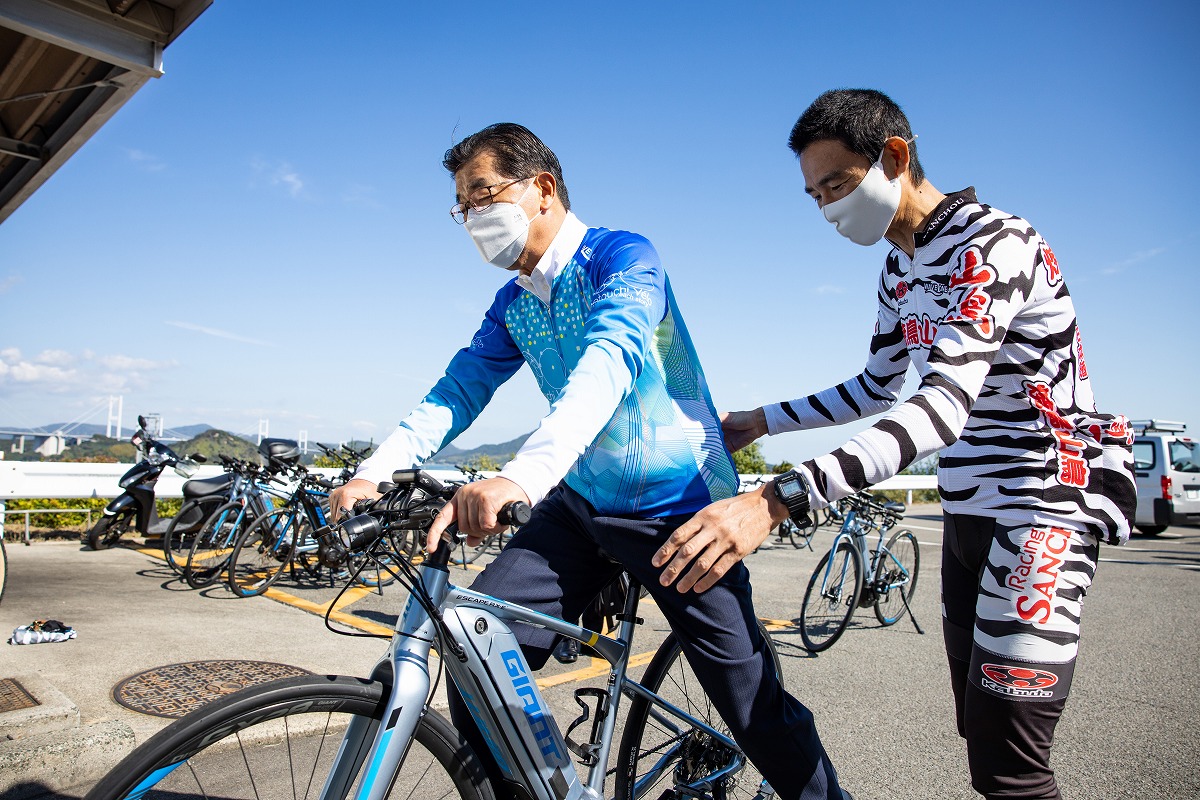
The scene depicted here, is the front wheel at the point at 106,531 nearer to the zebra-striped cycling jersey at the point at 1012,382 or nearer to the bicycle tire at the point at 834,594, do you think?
the bicycle tire at the point at 834,594

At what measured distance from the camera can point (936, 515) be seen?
62.3ft

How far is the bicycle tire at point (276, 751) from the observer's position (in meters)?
1.44

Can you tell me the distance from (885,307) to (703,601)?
117 centimetres

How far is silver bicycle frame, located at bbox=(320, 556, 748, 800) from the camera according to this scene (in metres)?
1.66

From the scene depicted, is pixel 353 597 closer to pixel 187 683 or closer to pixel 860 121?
pixel 187 683

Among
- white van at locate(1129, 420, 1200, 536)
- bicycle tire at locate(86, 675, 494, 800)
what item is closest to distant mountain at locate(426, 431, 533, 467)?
bicycle tire at locate(86, 675, 494, 800)

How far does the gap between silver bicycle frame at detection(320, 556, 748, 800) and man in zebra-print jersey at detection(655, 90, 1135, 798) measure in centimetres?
45

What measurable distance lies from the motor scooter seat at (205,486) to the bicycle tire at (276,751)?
23.1 feet

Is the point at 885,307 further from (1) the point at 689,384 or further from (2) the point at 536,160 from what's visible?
(2) the point at 536,160

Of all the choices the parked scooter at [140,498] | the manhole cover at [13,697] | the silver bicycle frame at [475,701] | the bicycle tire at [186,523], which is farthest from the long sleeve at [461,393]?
the parked scooter at [140,498]

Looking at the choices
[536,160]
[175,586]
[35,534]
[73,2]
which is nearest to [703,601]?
[536,160]

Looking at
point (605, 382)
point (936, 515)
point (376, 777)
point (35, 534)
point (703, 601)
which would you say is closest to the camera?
point (376, 777)

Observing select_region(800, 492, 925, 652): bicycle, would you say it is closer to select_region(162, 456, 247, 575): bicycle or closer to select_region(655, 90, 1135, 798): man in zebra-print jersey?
select_region(655, 90, 1135, 798): man in zebra-print jersey

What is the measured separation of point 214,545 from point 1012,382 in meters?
7.58
